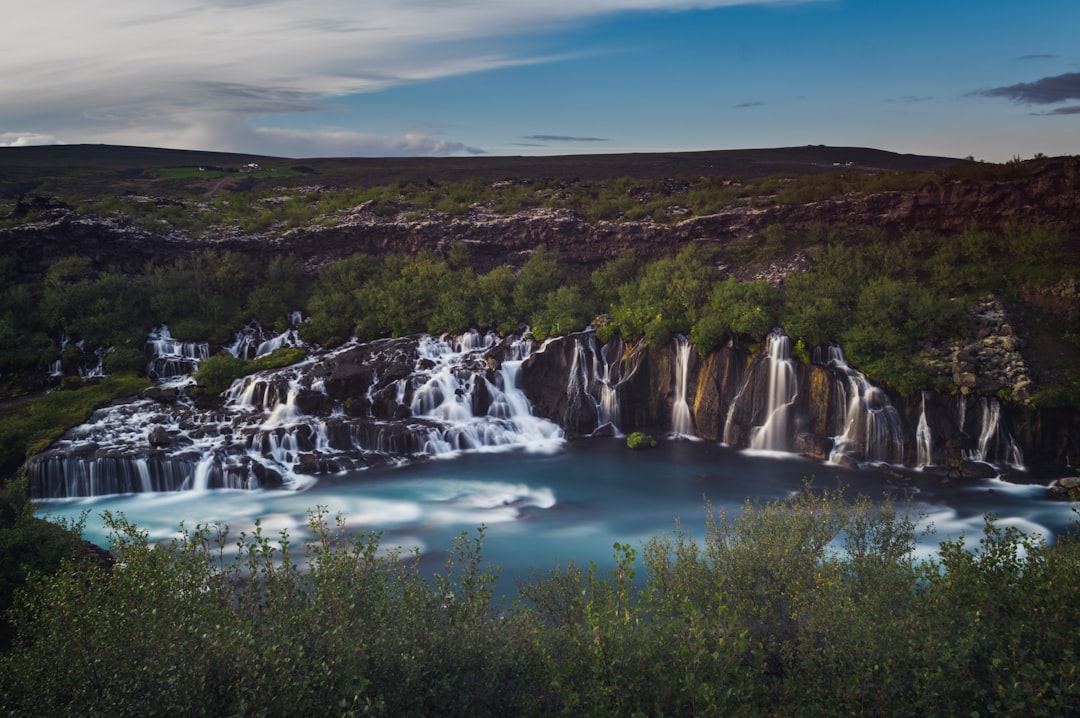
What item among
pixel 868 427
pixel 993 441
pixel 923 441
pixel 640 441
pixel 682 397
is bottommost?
pixel 640 441

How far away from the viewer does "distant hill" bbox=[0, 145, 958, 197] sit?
77.4m

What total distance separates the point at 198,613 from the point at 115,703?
2.39 meters

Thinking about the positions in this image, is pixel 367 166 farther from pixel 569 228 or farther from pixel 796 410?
pixel 796 410

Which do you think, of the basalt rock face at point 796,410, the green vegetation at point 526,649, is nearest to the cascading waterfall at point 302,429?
the basalt rock face at point 796,410

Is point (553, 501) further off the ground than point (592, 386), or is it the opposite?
point (592, 386)

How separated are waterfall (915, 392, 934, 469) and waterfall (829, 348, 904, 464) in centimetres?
62

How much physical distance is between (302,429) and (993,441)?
1186 inches

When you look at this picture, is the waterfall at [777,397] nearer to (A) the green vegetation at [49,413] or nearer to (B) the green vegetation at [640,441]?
(B) the green vegetation at [640,441]

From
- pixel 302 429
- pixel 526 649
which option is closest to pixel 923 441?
pixel 526 649

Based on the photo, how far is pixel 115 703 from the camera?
34.7 ft

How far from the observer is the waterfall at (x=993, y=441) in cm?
3106

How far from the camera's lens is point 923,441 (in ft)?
105

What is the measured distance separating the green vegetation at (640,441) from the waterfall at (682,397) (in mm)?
1827

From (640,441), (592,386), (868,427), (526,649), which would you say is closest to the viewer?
(526,649)
